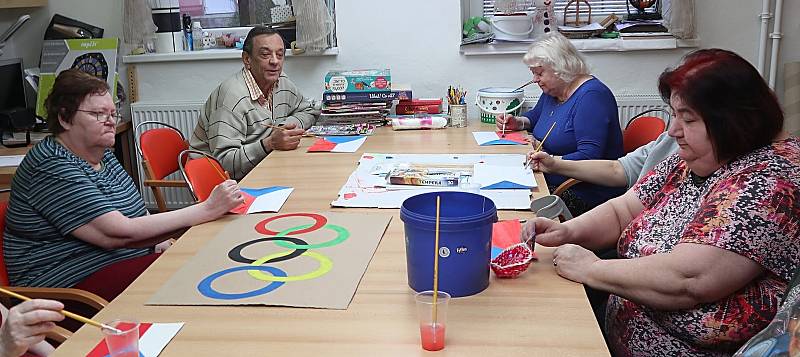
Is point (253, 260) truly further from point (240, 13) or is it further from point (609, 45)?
point (240, 13)

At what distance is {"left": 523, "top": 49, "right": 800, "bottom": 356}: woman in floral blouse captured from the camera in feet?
4.61

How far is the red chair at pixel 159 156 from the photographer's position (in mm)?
3053

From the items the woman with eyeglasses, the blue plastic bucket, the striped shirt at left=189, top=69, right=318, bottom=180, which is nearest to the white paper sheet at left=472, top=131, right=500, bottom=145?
the striped shirt at left=189, top=69, right=318, bottom=180

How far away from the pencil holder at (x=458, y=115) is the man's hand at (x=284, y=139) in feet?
2.52

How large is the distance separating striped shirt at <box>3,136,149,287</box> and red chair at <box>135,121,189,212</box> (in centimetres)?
85

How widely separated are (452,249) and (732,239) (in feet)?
1.76

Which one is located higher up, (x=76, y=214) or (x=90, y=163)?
(x=90, y=163)

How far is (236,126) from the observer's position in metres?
3.12

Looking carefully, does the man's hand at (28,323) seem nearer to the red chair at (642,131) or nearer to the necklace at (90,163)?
the necklace at (90,163)

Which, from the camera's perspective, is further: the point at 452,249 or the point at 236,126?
the point at 236,126

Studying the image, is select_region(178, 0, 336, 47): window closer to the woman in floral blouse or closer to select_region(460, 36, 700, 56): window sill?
select_region(460, 36, 700, 56): window sill

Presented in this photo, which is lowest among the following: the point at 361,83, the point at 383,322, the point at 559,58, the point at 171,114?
the point at 383,322

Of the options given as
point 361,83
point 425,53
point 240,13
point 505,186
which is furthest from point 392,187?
point 240,13

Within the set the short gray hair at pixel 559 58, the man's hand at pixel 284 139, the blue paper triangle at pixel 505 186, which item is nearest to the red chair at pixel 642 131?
the short gray hair at pixel 559 58
